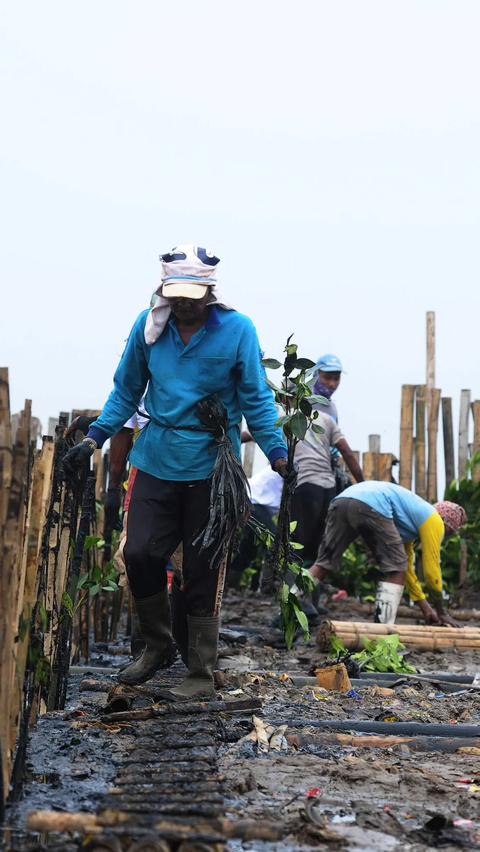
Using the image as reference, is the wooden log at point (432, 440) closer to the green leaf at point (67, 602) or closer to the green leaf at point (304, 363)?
the green leaf at point (304, 363)

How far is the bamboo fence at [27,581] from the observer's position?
9.19ft

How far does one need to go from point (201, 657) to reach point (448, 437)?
21.0 feet

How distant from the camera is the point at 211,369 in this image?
4.54 m

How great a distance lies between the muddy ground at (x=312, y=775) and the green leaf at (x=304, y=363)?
146 cm

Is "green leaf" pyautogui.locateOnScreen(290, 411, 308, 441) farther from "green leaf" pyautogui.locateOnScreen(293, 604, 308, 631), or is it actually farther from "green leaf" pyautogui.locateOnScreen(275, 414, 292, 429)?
"green leaf" pyautogui.locateOnScreen(293, 604, 308, 631)

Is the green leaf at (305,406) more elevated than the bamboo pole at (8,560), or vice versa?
the green leaf at (305,406)

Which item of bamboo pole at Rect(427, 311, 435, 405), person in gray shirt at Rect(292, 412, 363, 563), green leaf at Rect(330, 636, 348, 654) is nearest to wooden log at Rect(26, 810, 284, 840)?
green leaf at Rect(330, 636, 348, 654)

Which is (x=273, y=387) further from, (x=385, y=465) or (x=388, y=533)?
(x=385, y=465)

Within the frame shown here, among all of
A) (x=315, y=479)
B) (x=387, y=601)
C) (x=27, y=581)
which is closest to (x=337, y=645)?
(x=387, y=601)

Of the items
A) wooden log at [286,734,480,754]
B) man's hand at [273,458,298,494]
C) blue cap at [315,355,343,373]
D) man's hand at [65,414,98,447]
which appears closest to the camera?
wooden log at [286,734,480,754]

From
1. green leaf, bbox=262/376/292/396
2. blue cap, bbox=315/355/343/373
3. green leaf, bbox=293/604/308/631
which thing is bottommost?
green leaf, bbox=293/604/308/631

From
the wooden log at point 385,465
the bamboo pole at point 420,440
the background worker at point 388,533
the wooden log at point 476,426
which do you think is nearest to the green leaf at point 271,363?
the background worker at point 388,533

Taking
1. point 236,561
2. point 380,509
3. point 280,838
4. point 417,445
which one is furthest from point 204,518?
point 417,445

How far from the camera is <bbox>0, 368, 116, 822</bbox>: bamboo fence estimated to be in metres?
2.80
